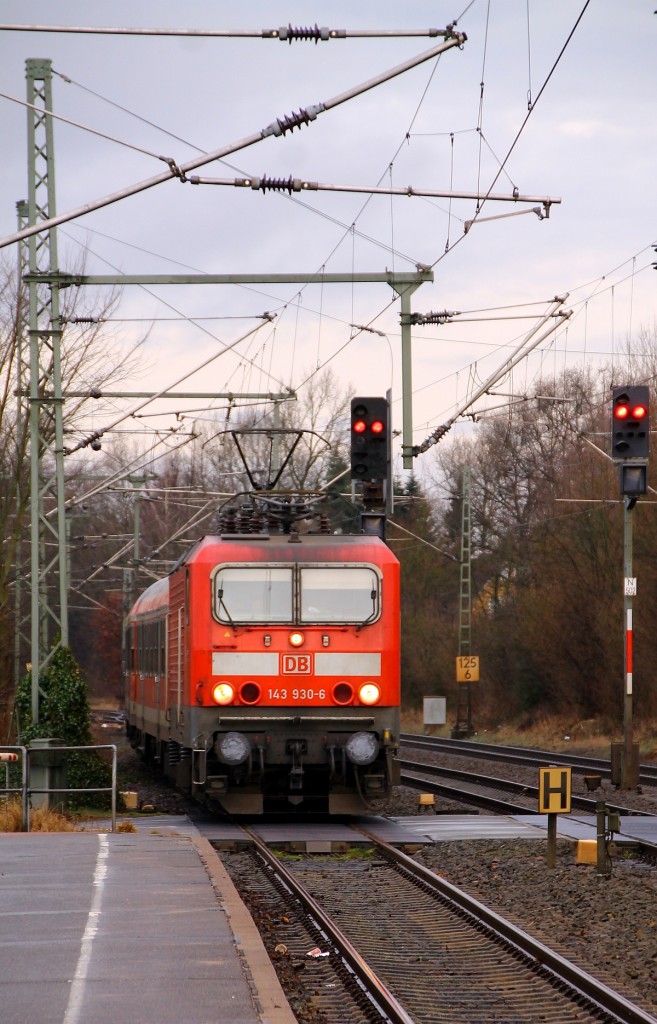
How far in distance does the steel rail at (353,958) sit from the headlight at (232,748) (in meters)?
2.97

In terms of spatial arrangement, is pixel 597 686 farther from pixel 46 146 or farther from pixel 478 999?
pixel 478 999

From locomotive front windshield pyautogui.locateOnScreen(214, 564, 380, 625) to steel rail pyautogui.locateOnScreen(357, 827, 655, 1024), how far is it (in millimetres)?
4087

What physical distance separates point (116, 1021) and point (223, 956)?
1684mm

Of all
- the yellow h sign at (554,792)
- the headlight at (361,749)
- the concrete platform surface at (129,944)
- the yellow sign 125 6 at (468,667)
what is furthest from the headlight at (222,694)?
the yellow sign 125 6 at (468,667)

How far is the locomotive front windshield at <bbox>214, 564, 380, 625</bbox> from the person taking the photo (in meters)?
17.4

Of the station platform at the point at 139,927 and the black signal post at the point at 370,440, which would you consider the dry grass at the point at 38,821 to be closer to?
the station platform at the point at 139,927

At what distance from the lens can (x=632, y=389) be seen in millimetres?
21438

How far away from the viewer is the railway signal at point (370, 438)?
20875mm

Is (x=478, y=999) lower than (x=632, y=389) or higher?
lower

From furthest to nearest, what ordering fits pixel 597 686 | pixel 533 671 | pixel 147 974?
1. pixel 533 671
2. pixel 597 686
3. pixel 147 974

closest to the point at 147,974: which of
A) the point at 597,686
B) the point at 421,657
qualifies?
the point at 597,686

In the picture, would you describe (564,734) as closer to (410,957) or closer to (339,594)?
(339,594)

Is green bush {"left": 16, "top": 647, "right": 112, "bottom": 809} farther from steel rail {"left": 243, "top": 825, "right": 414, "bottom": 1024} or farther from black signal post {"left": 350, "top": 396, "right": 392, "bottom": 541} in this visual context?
steel rail {"left": 243, "top": 825, "right": 414, "bottom": 1024}

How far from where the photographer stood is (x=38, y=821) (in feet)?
56.5
